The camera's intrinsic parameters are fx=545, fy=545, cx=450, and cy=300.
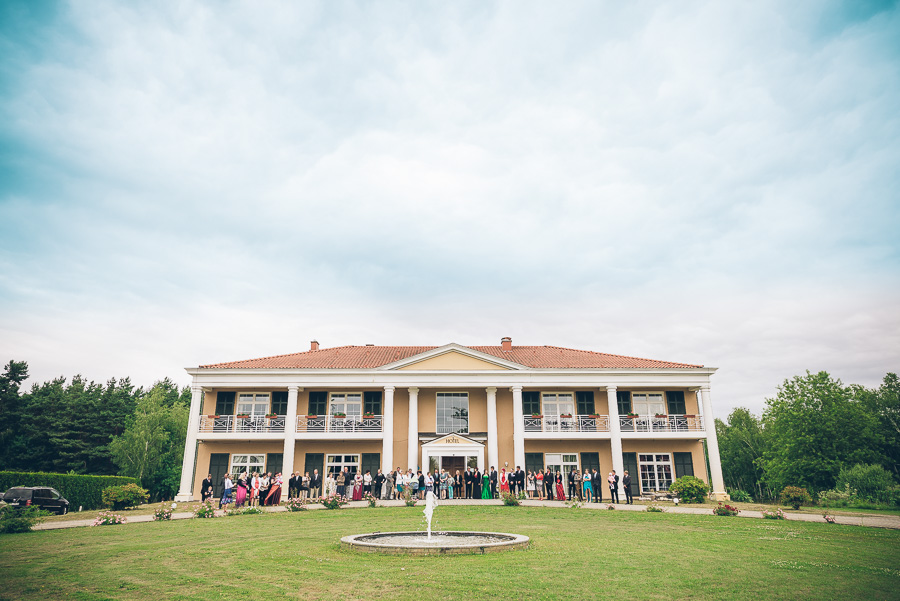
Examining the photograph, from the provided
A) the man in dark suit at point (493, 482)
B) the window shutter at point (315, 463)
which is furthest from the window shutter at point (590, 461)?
the window shutter at point (315, 463)

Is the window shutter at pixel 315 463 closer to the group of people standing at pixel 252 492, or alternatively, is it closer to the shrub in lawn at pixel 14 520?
the group of people standing at pixel 252 492

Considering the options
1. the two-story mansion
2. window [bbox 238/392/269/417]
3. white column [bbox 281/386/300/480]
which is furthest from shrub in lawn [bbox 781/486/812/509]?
window [bbox 238/392/269/417]

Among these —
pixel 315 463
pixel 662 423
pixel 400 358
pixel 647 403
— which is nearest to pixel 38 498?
pixel 315 463

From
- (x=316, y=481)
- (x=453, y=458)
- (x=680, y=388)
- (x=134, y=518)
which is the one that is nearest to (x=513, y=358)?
(x=453, y=458)

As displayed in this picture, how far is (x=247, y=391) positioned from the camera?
92.2 feet

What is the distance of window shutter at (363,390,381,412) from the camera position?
1107 inches

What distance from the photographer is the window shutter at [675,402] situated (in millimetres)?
28219

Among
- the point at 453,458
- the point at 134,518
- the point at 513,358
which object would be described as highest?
the point at 513,358

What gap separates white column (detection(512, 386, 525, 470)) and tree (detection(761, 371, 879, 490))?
23121mm

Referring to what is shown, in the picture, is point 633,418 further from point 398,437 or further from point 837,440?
point 837,440

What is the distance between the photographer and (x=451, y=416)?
28.2m

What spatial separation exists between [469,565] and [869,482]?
26.1 m

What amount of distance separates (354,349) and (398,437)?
7440 millimetres

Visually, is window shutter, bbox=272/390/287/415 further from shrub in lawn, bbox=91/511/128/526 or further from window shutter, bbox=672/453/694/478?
window shutter, bbox=672/453/694/478
